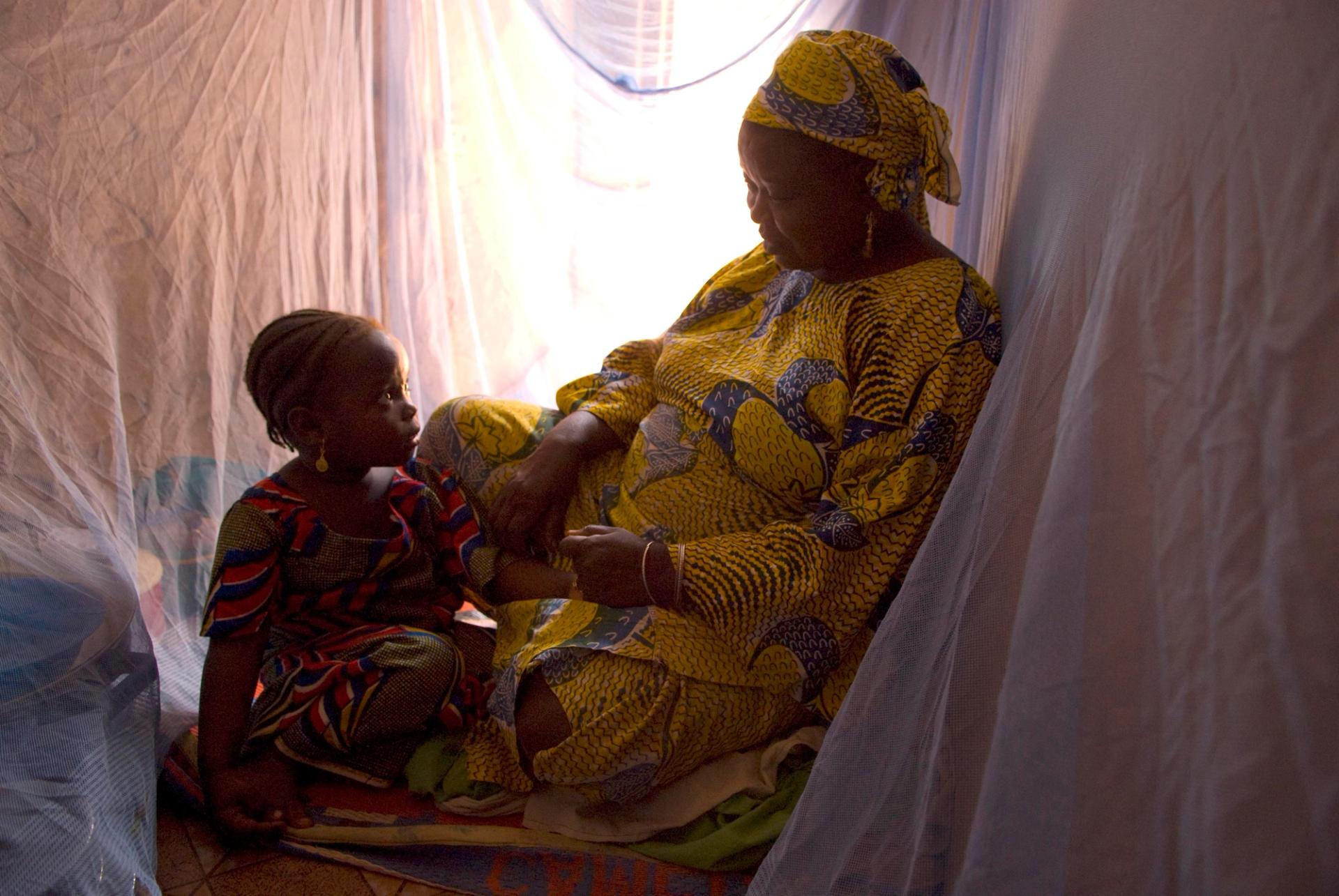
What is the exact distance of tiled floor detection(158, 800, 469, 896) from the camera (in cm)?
115

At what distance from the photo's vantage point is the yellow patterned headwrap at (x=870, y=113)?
1.19 metres

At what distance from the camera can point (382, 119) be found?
80.4 inches

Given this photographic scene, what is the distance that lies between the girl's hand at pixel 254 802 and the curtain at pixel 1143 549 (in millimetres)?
621

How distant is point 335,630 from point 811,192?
885 millimetres

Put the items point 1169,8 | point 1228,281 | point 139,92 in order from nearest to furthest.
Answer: point 1228,281
point 1169,8
point 139,92

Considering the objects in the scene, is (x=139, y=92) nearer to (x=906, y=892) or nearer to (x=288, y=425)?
(x=288, y=425)

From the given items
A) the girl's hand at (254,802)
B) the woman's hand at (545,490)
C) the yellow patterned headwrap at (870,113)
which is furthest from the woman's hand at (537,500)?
the yellow patterned headwrap at (870,113)

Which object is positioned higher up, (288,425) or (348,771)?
(288,425)

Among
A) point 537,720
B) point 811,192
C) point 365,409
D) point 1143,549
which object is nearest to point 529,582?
point 537,720

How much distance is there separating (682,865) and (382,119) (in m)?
1.58

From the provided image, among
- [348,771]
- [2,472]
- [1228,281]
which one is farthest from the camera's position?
[348,771]

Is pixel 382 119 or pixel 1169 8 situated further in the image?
pixel 382 119

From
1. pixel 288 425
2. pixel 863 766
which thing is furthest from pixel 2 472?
pixel 863 766

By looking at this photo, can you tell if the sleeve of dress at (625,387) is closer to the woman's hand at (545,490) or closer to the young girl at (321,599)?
the woman's hand at (545,490)
